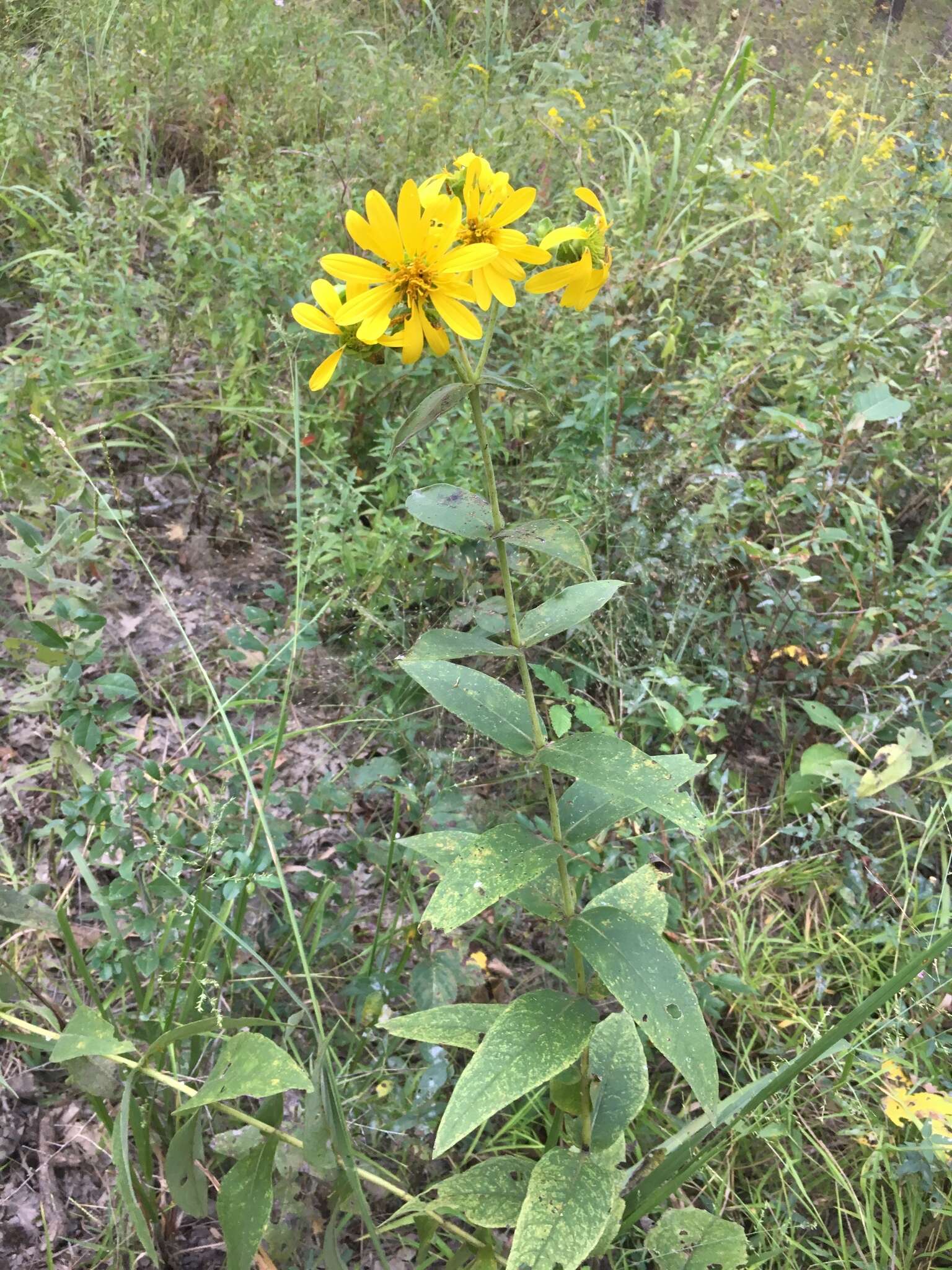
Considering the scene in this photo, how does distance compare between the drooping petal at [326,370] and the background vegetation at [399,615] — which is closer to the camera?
the drooping petal at [326,370]

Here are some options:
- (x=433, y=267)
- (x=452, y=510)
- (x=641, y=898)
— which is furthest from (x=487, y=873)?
(x=433, y=267)

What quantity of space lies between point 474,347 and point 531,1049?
1991 mm

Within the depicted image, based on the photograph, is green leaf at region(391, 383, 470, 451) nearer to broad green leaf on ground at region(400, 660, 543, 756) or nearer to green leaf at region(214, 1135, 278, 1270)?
broad green leaf on ground at region(400, 660, 543, 756)

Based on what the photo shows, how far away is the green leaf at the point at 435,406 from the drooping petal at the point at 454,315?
6 cm

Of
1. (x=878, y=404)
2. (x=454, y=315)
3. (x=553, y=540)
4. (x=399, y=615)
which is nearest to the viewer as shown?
(x=454, y=315)

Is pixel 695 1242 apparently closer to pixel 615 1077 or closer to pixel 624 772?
pixel 615 1077

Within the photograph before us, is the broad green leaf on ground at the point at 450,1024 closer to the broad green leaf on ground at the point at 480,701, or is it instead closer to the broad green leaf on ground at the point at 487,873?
the broad green leaf on ground at the point at 487,873

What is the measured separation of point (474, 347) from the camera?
2414 mm

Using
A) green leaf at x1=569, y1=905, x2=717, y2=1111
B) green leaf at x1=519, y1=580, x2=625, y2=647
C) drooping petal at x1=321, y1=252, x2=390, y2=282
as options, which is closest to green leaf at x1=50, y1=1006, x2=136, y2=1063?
green leaf at x1=569, y1=905, x2=717, y2=1111

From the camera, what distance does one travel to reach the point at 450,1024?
41.4 inches

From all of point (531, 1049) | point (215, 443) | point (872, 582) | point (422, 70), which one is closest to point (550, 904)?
point (531, 1049)

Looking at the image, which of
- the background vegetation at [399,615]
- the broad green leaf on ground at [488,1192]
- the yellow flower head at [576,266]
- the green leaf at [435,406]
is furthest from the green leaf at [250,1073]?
the yellow flower head at [576,266]

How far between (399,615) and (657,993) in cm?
108

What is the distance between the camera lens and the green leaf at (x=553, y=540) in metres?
0.90
